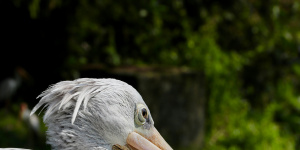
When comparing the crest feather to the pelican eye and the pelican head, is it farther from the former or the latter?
the pelican eye

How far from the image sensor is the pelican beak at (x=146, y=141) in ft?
8.14

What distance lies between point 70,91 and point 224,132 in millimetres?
4990

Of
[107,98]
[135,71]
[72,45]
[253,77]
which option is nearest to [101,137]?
[107,98]

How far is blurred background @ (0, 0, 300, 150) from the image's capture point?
6156 millimetres

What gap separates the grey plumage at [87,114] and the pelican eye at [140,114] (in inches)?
2.9

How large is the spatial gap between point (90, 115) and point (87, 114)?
15mm

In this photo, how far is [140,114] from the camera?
2.51 metres

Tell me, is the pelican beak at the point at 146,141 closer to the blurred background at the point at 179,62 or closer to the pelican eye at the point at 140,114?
the pelican eye at the point at 140,114

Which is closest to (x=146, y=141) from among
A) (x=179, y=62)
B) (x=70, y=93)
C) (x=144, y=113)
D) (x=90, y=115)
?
(x=144, y=113)

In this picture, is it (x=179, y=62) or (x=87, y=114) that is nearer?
(x=87, y=114)

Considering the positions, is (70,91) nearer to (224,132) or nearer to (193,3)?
(193,3)

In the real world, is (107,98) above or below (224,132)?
below

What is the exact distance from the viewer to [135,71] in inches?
238

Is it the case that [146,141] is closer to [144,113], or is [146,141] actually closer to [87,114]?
[144,113]
